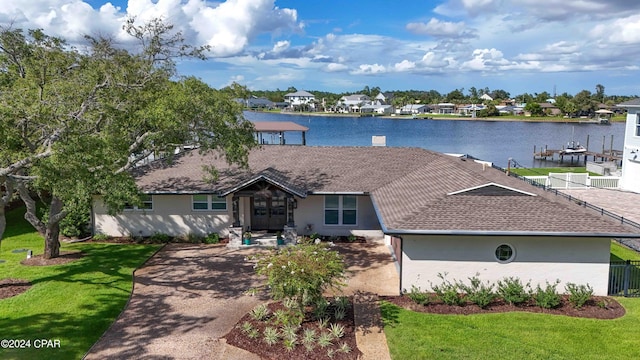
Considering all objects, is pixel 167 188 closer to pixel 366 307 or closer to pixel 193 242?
pixel 193 242

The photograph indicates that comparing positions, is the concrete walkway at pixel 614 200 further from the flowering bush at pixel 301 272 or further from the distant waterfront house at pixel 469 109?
the distant waterfront house at pixel 469 109

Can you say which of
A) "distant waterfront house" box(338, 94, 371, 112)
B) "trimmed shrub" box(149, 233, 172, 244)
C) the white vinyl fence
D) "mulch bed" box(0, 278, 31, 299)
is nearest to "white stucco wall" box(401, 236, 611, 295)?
"trimmed shrub" box(149, 233, 172, 244)

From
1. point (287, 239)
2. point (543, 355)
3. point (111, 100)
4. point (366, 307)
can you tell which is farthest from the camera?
point (287, 239)

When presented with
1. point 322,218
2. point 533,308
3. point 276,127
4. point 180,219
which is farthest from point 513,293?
point 276,127

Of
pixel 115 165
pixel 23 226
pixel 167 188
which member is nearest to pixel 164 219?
pixel 167 188

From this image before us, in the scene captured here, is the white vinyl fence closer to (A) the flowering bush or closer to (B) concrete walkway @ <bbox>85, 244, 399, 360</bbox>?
(B) concrete walkway @ <bbox>85, 244, 399, 360</bbox>

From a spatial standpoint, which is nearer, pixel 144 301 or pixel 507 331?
pixel 507 331
